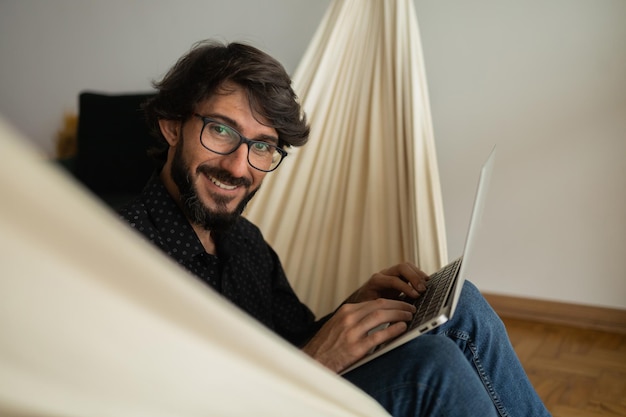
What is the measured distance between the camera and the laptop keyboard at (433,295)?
45.8 inches

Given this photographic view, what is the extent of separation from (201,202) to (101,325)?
734mm

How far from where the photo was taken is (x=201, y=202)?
54.2 inches

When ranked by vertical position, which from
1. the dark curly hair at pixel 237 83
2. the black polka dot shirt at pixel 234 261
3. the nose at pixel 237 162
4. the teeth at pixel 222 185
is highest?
the dark curly hair at pixel 237 83

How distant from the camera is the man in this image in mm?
1195

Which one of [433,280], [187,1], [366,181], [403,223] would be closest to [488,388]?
[433,280]

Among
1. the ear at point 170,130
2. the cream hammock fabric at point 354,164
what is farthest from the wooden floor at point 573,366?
the ear at point 170,130

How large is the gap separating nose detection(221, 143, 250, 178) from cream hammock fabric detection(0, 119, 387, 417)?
2.20 feet

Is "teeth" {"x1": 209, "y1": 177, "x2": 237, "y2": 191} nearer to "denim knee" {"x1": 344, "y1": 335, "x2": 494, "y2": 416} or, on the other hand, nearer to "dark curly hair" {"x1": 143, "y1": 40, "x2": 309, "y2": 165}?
"dark curly hair" {"x1": 143, "y1": 40, "x2": 309, "y2": 165}

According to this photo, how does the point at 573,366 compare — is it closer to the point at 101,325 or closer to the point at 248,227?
the point at 248,227

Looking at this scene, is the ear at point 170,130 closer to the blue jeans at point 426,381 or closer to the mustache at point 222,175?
the mustache at point 222,175

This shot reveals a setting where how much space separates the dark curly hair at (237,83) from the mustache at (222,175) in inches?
4.8

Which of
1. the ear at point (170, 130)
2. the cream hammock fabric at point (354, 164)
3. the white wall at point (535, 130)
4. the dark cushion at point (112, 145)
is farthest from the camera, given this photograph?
the dark cushion at point (112, 145)

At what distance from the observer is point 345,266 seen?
1.99 meters

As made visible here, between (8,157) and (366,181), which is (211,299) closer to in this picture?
(8,157)
